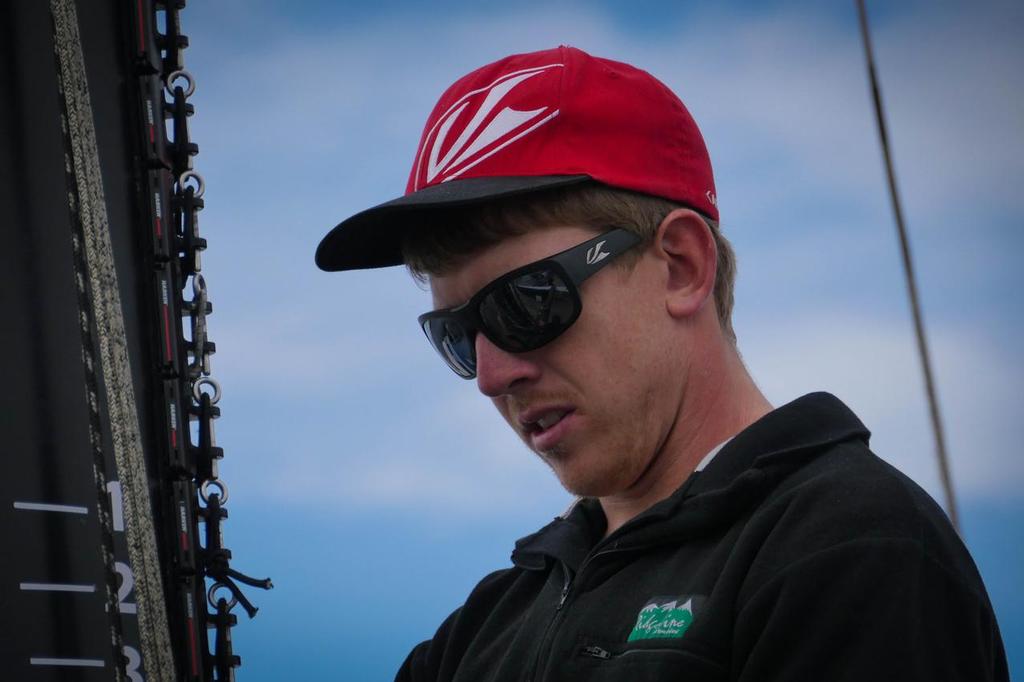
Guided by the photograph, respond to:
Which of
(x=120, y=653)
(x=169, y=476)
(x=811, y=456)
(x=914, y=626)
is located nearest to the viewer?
(x=914, y=626)

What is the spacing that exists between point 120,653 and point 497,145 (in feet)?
4.34

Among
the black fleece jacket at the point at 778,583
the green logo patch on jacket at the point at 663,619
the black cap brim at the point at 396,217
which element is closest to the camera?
the black fleece jacket at the point at 778,583

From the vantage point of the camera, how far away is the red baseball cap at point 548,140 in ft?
3.50

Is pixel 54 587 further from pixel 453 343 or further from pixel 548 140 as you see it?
pixel 548 140

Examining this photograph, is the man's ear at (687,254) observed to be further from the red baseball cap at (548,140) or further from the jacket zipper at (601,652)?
the jacket zipper at (601,652)

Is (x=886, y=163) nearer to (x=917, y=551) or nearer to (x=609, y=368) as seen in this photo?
(x=609, y=368)

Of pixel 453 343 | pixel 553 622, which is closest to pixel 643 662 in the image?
pixel 553 622

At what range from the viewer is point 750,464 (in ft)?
3.35

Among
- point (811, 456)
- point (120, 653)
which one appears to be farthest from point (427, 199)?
point (120, 653)

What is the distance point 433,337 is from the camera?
46.1 inches

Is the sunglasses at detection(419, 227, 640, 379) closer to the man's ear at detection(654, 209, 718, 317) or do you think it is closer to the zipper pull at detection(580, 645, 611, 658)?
the man's ear at detection(654, 209, 718, 317)

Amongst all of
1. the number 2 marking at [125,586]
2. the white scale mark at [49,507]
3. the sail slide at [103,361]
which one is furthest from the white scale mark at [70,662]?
the white scale mark at [49,507]

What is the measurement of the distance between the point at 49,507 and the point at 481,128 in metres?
1.41

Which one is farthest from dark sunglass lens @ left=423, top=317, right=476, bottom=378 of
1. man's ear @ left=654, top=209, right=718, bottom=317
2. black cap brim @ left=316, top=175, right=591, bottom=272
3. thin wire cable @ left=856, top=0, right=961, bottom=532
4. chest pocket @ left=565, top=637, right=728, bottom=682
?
thin wire cable @ left=856, top=0, right=961, bottom=532
